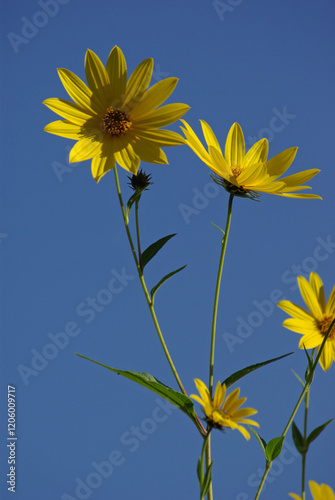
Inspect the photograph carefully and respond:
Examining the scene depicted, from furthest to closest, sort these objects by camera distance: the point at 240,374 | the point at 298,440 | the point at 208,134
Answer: the point at 208,134
the point at 298,440
the point at 240,374

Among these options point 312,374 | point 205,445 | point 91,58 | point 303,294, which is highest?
point 91,58

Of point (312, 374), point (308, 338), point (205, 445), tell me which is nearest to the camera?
point (205, 445)

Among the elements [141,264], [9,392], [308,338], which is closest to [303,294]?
[308,338]

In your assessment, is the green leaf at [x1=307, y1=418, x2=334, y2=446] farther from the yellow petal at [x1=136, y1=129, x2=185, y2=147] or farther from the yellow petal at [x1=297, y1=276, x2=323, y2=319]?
the yellow petal at [x1=136, y1=129, x2=185, y2=147]

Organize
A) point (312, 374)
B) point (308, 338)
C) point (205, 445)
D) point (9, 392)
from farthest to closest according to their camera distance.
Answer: point (9, 392), point (308, 338), point (312, 374), point (205, 445)

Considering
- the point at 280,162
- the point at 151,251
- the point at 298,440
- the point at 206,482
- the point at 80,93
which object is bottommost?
the point at 206,482

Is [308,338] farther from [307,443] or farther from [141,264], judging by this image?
[141,264]

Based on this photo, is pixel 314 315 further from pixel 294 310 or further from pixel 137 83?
pixel 137 83

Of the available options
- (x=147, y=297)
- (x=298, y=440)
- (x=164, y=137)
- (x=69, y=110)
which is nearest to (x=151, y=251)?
(x=147, y=297)
